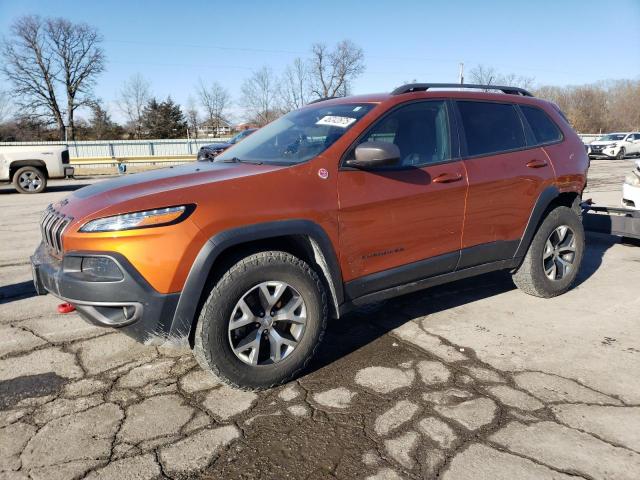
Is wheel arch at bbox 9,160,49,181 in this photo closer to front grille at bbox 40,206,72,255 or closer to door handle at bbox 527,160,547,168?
front grille at bbox 40,206,72,255

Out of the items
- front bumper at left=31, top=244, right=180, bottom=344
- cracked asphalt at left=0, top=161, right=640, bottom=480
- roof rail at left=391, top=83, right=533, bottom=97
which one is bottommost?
cracked asphalt at left=0, top=161, right=640, bottom=480

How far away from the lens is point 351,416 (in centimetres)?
265

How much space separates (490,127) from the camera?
4012mm

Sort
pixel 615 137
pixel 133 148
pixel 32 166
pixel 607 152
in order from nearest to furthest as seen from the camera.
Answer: pixel 32 166 < pixel 607 152 < pixel 615 137 < pixel 133 148

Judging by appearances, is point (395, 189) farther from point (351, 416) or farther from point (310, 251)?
point (351, 416)

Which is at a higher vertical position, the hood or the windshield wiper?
the windshield wiper

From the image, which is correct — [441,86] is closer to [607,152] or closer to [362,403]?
[362,403]

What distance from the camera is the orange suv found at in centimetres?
261

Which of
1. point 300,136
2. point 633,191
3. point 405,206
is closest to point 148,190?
point 300,136

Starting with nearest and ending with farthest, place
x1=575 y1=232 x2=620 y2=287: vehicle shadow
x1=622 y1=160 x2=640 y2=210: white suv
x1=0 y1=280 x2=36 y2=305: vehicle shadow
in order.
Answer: x1=0 y1=280 x2=36 y2=305: vehicle shadow, x1=575 y1=232 x2=620 y2=287: vehicle shadow, x1=622 y1=160 x2=640 y2=210: white suv

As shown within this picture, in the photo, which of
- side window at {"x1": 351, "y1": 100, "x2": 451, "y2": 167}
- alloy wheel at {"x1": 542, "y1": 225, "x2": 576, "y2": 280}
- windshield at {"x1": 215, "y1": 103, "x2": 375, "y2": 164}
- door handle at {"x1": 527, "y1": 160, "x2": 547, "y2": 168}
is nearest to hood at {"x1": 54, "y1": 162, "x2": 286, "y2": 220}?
windshield at {"x1": 215, "y1": 103, "x2": 375, "y2": 164}

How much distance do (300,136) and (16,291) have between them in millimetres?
3329

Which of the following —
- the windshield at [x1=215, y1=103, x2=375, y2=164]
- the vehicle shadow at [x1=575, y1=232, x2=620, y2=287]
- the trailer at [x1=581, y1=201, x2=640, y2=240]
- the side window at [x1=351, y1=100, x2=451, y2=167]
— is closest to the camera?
the windshield at [x1=215, y1=103, x2=375, y2=164]

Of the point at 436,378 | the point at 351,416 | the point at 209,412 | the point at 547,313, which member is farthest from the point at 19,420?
the point at 547,313
